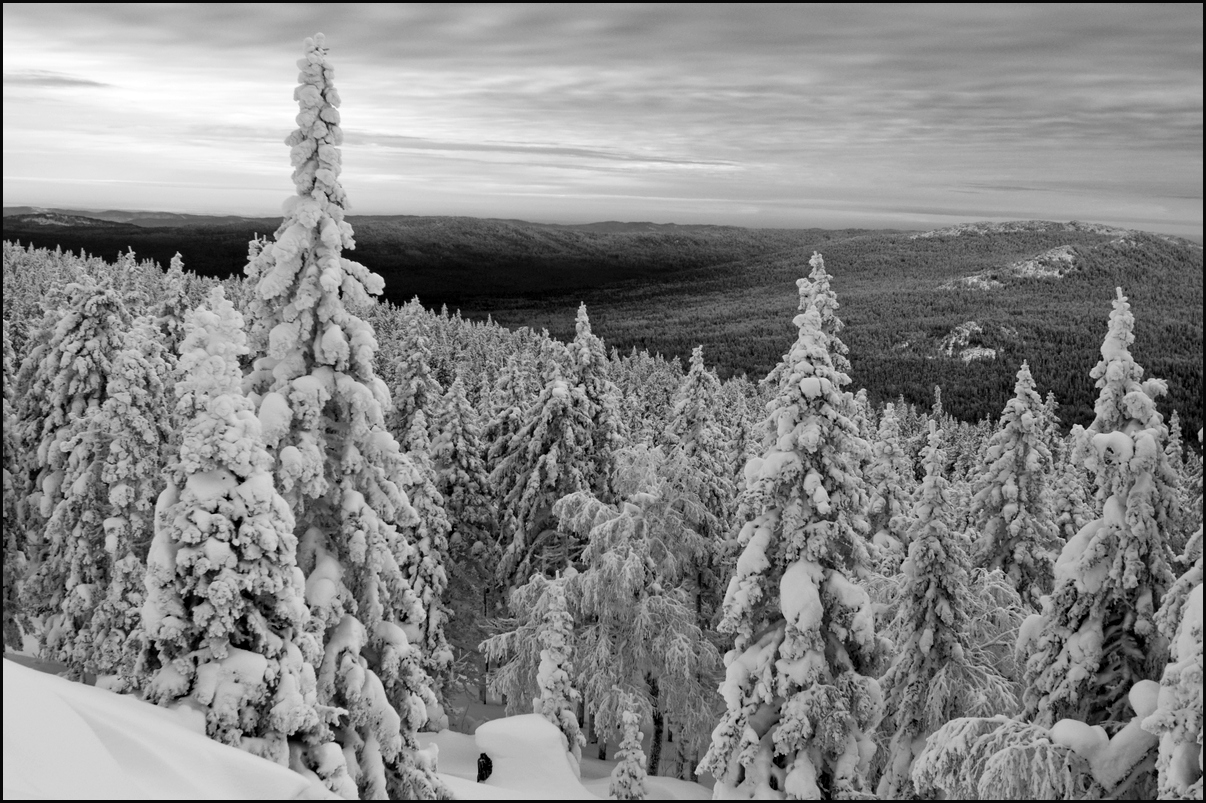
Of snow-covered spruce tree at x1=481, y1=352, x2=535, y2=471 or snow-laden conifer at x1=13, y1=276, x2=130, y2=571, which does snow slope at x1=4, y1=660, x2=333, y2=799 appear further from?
snow-covered spruce tree at x1=481, y1=352, x2=535, y2=471

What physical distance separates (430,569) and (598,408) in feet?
28.4

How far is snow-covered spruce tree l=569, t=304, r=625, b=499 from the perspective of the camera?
32938mm

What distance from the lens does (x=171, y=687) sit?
1257 cm

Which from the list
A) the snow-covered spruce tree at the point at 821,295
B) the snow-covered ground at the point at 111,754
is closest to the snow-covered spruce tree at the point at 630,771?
the snow-covered spruce tree at the point at 821,295

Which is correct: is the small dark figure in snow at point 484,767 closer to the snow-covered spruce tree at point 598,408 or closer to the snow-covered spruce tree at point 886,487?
the snow-covered spruce tree at point 886,487

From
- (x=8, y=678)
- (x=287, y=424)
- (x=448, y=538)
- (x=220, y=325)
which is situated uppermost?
(x=220, y=325)

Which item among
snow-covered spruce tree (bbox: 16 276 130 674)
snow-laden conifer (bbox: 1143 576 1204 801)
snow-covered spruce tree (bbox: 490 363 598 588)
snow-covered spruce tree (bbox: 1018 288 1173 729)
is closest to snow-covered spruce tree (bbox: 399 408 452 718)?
snow-covered spruce tree (bbox: 490 363 598 588)

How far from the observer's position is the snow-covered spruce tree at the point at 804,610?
16.6m

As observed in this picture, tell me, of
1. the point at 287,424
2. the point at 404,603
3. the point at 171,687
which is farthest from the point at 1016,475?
the point at 171,687

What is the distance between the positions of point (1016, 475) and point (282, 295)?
22.6 meters

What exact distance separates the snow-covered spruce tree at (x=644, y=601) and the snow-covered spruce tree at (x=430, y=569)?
4.68 meters

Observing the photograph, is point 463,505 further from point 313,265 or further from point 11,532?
point 313,265

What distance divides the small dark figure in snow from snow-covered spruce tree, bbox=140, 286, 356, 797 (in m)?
6.99

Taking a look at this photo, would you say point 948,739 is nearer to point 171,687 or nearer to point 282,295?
point 171,687
